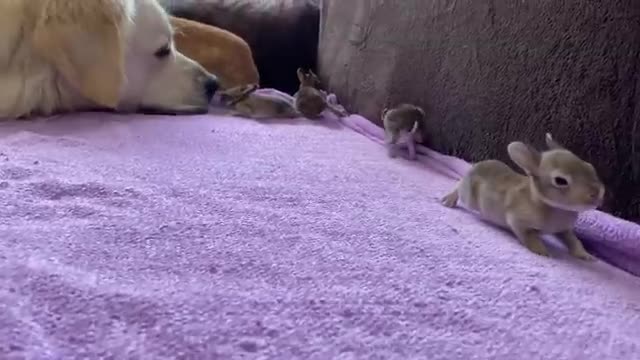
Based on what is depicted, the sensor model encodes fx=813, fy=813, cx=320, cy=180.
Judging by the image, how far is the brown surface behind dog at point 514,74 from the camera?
2.87ft

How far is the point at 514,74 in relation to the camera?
108 centimetres

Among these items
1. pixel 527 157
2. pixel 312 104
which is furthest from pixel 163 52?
pixel 527 157

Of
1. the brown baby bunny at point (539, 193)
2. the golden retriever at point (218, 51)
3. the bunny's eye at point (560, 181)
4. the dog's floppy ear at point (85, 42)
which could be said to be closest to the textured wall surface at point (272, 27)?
the golden retriever at point (218, 51)

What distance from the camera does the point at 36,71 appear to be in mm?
1581

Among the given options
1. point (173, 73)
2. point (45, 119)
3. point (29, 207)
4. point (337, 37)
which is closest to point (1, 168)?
point (29, 207)

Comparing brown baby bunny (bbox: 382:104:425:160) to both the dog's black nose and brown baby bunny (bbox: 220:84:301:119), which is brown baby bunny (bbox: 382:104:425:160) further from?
the dog's black nose

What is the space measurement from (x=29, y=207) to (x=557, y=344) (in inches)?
21.9

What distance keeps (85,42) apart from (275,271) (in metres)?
0.98

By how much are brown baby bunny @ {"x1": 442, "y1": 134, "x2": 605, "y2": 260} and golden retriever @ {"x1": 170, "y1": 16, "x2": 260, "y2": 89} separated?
1.16 m

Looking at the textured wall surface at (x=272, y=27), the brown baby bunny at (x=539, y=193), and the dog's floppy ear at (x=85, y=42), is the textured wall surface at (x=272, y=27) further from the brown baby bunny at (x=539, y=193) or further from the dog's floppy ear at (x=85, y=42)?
the brown baby bunny at (x=539, y=193)

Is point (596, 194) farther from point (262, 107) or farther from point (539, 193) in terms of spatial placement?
point (262, 107)

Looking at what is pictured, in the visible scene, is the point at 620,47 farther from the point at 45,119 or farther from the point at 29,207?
the point at 45,119

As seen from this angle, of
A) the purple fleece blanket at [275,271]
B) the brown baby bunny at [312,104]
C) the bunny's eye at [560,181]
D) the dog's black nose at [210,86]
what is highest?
the bunny's eye at [560,181]

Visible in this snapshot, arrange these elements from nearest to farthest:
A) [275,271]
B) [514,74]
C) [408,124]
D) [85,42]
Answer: [275,271] → [514,74] → [408,124] → [85,42]
